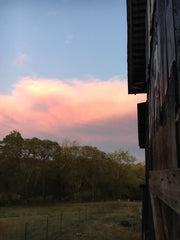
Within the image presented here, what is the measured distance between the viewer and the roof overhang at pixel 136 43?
7.32 meters

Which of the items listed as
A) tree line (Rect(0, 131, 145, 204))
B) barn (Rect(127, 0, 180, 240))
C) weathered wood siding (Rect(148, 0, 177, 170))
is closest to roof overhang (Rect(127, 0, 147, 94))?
barn (Rect(127, 0, 180, 240))

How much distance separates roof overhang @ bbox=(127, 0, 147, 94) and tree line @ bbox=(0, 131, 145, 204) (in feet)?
122

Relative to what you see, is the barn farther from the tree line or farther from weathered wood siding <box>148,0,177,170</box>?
the tree line

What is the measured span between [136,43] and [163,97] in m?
5.62

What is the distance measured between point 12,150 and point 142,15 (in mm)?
40096

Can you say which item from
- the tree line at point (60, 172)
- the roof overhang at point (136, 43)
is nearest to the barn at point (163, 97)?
the roof overhang at point (136, 43)

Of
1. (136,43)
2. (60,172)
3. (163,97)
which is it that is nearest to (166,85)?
(163,97)

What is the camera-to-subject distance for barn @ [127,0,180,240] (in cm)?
208

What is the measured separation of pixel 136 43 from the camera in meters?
8.05

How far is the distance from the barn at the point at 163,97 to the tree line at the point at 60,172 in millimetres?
37315

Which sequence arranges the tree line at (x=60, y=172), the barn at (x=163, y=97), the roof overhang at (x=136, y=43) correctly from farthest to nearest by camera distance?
the tree line at (x=60, y=172), the roof overhang at (x=136, y=43), the barn at (x=163, y=97)

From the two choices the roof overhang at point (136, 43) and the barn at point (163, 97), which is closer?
the barn at point (163, 97)

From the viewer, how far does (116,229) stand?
18125 millimetres

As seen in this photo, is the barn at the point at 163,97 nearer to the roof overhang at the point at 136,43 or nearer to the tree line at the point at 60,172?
the roof overhang at the point at 136,43
